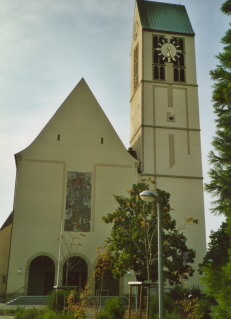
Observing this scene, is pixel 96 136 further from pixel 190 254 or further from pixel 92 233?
pixel 190 254

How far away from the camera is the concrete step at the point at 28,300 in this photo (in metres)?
23.3

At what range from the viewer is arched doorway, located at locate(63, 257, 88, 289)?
26831 millimetres

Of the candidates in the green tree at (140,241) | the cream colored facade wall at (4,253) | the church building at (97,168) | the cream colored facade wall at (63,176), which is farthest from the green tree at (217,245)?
the cream colored facade wall at (4,253)

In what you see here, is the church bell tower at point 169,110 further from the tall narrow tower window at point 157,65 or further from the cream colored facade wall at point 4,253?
the cream colored facade wall at point 4,253

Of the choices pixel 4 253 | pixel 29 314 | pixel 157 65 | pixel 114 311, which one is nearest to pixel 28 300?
pixel 4 253

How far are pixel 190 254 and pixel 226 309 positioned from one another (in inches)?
614

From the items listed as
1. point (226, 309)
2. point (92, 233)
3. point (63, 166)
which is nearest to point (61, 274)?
point (92, 233)

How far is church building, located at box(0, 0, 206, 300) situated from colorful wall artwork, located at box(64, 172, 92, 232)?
70 mm

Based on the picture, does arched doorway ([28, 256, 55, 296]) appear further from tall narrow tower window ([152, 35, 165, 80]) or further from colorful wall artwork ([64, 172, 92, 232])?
tall narrow tower window ([152, 35, 165, 80])

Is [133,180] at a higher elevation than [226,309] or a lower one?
higher

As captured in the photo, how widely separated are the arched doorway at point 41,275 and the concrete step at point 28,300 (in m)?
2.00

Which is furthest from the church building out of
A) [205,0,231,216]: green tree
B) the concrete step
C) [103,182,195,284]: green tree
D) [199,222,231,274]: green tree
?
[205,0,231,216]: green tree

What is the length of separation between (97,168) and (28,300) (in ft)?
33.7

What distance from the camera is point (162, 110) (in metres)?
32.3
